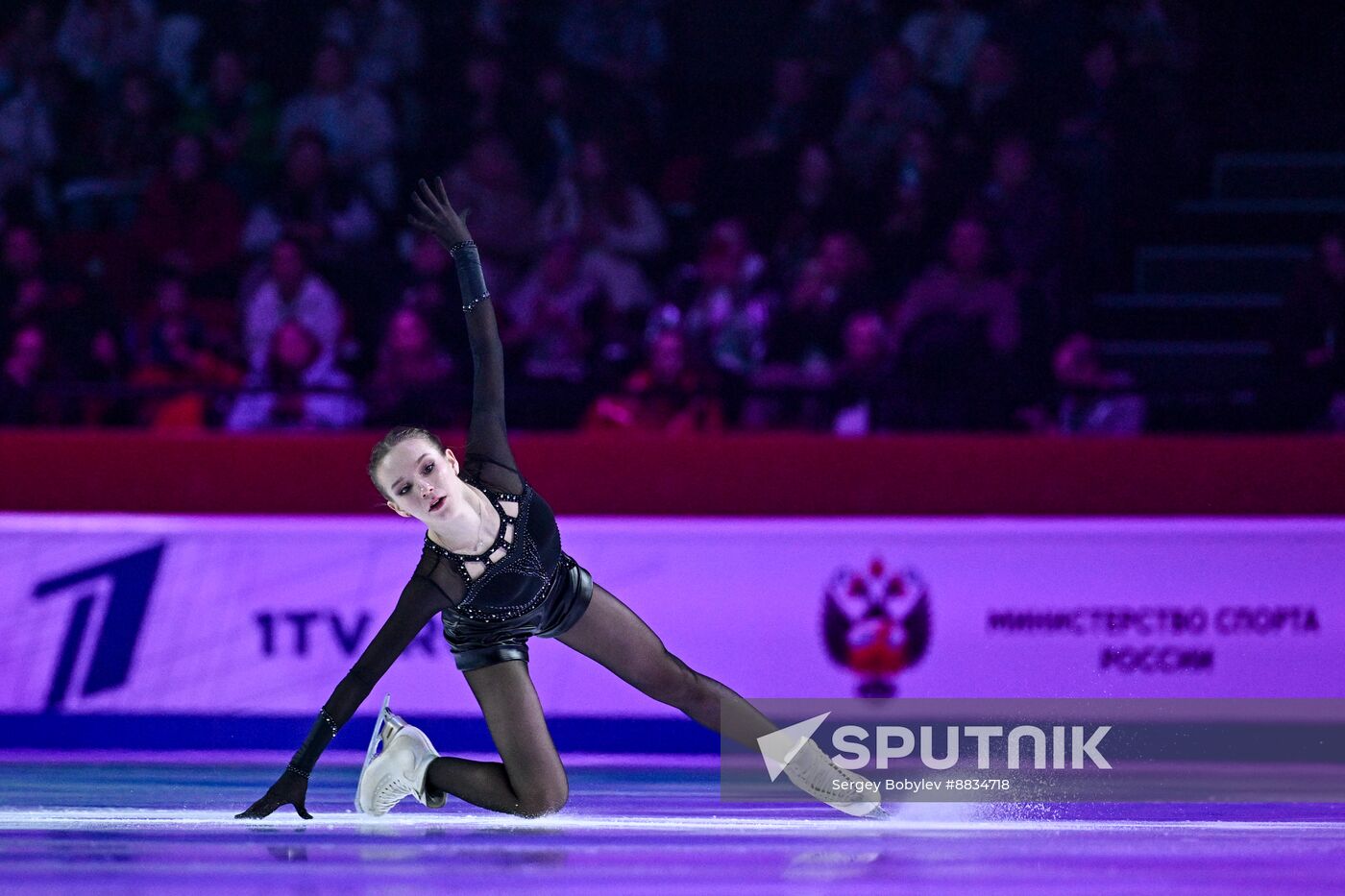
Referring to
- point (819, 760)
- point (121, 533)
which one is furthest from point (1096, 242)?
point (121, 533)

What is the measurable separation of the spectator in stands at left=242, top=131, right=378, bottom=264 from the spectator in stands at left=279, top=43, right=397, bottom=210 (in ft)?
0.71

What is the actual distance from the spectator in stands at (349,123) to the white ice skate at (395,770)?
444 centimetres

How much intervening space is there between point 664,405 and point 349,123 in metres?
2.80

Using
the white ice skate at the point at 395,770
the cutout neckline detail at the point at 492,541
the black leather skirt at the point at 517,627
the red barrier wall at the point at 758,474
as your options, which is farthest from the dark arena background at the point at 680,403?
the black leather skirt at the point at 517,627

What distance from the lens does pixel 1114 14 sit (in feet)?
29.1

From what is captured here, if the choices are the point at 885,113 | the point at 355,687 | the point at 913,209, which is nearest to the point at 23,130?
the point at 885,113

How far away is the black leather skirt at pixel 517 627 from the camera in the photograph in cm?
468

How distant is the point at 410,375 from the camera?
731 centimetres

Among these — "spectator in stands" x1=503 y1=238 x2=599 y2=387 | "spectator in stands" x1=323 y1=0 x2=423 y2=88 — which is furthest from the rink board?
"spectator in stands" x1=323 y1=0 x2=423 y2=88

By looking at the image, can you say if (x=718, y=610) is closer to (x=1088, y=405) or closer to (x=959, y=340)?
(x=959, y=340)

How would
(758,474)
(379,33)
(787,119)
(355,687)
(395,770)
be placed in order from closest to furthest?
(355,687), (395,770), (758,474), (787,119), (379,33)

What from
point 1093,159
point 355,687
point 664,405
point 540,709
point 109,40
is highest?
point 109,40

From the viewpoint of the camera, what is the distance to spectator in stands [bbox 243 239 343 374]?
7820 mm

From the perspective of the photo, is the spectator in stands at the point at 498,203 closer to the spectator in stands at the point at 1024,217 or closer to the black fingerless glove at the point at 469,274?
the spectator in stands at the point at 1024,217
